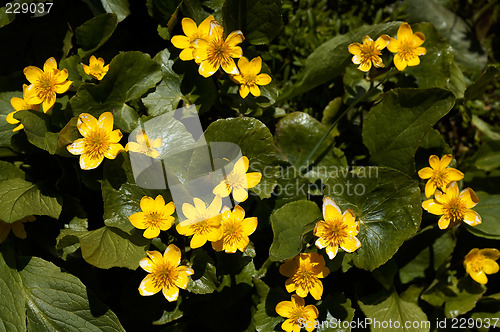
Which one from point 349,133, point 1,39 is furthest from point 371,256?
point 1,39

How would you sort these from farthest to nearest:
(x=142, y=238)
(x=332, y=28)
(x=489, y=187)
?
(x=332, y=28) < (x=489, y=187) < (x=142, y=238)

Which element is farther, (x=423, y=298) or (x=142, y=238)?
(x=423, y=298)

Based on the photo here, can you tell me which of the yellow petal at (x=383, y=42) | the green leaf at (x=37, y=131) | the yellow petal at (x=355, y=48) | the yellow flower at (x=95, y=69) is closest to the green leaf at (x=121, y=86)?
the yellow flower at (x=95, y=69)

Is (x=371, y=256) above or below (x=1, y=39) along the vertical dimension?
below

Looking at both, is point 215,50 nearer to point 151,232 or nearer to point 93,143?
point 93,143

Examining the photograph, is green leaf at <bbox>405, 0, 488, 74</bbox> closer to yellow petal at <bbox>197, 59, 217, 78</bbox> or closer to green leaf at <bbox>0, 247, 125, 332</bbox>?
yellow petal at <bbox>197, 59, 217, 78</bbox>

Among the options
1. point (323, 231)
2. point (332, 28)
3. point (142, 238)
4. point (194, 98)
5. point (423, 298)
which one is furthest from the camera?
point (332, 28)

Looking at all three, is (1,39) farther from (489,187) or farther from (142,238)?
(489,187)

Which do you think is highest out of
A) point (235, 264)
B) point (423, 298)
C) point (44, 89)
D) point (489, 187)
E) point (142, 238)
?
point (44, 89)
